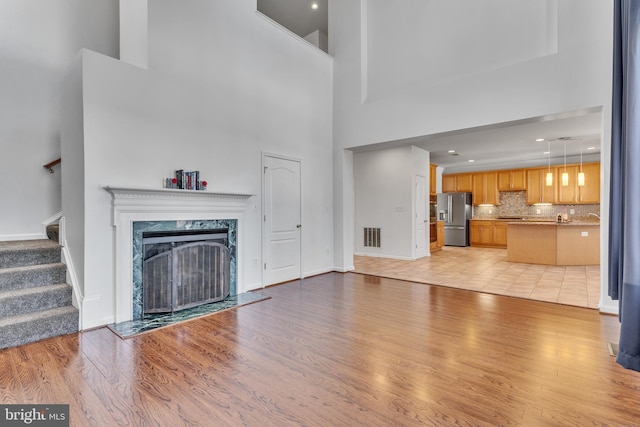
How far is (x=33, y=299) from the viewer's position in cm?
303

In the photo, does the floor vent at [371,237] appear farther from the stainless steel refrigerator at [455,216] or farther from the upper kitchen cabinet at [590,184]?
the upper kitchen cabinet at [590,184]

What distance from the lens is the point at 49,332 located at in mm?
2926

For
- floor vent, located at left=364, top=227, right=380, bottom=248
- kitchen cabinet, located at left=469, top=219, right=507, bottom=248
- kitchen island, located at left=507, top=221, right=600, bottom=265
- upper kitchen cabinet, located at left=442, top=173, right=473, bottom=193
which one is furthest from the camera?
upper kitchen cabinet, located at left=442, top=173, right=473, bottom=193

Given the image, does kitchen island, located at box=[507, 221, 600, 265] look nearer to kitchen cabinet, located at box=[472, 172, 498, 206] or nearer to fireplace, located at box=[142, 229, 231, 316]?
kitchen cabinet, located at box=[472, 172, 498, 206]

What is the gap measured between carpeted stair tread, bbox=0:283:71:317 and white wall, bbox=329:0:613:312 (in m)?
4.15

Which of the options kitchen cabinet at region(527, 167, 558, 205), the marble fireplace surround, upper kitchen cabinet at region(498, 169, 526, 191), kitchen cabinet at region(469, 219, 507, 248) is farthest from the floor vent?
kitchen cabinet at region(527, 167, 558, 205)

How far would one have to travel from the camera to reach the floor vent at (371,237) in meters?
8.02

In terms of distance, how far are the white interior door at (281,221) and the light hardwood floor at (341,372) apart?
147 centimetres

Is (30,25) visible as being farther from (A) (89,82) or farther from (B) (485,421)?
(B) (485,421)

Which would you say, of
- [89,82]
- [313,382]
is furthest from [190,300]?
[89,82]

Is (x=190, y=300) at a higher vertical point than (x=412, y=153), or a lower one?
lower

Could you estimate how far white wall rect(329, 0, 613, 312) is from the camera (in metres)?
3.79

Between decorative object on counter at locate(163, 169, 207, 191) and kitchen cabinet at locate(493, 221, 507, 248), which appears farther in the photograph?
kitchen cabinet at locate(493, 221, 507, 248)

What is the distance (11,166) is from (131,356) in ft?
10.0
